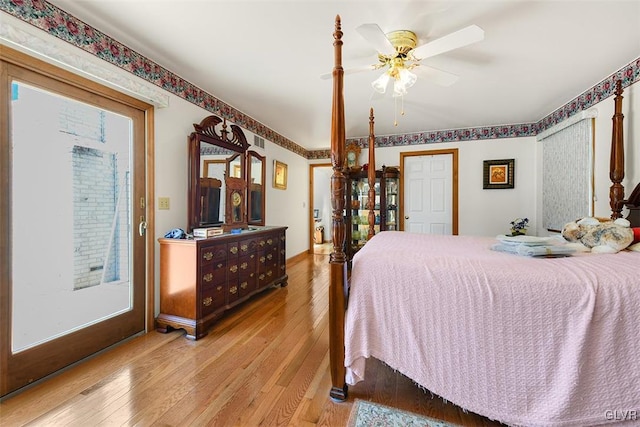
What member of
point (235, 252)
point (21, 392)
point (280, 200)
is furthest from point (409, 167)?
point (21, 392)

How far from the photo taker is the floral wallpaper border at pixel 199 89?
5.22 ft

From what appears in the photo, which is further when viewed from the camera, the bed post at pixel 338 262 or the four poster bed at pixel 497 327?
the bed post at pixel 338 262

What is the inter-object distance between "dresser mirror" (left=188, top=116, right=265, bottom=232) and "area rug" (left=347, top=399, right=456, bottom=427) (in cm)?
210

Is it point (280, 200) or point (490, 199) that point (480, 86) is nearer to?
point (490, 199)

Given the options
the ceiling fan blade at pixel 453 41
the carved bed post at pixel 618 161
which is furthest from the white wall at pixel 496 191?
the ceiling fan blade at pixel 453 41

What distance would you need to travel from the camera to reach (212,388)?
1567 millimetres

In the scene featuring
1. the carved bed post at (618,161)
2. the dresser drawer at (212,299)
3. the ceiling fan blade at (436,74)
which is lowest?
the dresser drawer at (212,299)

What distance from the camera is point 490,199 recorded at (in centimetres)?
428

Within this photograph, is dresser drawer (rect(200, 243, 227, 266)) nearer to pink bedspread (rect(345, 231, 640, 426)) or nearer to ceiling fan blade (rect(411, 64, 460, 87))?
pink bedspread (rect(345, 231, 640, 426))

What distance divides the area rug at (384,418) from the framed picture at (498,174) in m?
3.93

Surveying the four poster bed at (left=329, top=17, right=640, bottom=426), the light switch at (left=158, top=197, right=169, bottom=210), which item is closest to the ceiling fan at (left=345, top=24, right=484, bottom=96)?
the four poster bed at (left=329, top=17, right=640, bottom=426)

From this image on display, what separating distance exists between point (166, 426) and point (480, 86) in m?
3.70

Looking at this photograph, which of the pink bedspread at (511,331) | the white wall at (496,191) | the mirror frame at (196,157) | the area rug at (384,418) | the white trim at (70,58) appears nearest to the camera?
the pink bedspread at (511,331)

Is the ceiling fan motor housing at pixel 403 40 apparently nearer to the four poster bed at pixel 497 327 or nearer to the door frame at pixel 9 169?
the four poster bed at pixel 497 327
